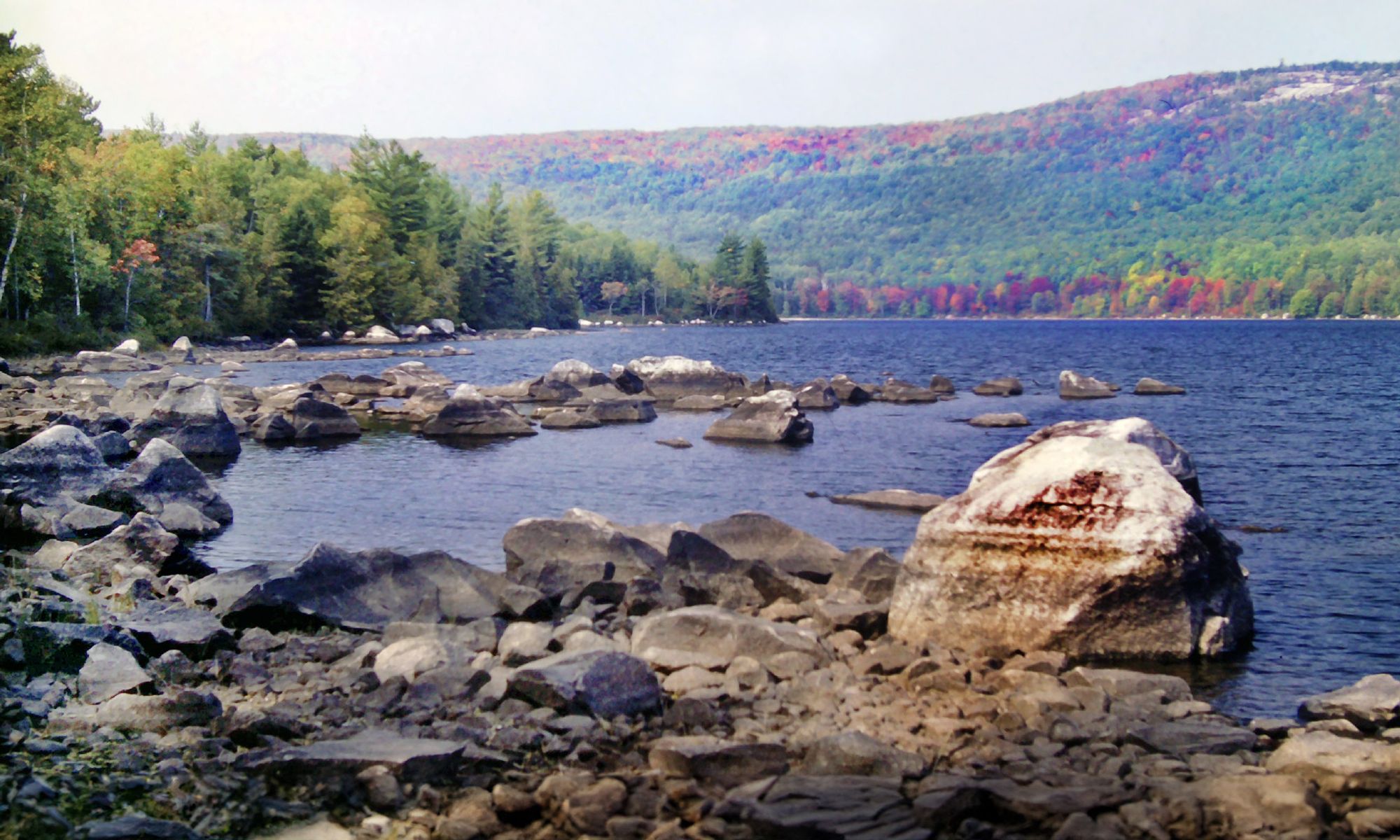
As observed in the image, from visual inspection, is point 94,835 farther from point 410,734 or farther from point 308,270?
point 308,270

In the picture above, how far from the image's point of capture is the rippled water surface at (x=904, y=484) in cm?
1406

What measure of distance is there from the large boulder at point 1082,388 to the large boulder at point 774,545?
125 ft

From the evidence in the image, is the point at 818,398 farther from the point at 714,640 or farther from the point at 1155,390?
the point at 714,640

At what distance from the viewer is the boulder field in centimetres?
727

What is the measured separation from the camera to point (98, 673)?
31.0 feet

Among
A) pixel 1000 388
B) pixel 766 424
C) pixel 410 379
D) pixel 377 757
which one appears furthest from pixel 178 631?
pixel 1000 388

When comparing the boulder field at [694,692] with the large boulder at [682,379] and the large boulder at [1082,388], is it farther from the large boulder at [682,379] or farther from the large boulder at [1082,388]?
the large boulder at [1082,388]

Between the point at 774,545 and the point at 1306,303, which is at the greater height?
the point at 1306,303

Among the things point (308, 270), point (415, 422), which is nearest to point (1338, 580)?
point (415, 422)

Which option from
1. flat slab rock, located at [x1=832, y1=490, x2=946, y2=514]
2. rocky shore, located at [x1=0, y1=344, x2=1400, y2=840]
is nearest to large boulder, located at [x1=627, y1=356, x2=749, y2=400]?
flat slab rock, located at [x1=832, y1=490, x2=946, y2=514]

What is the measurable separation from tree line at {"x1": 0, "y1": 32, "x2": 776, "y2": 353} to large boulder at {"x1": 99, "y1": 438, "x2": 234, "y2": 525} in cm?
4141

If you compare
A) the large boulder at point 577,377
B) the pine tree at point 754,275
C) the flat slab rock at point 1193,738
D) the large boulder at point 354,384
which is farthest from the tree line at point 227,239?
the flat slab rock at point 1193,738

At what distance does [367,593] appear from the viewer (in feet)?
43.1

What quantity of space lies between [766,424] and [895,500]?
39.3ft
